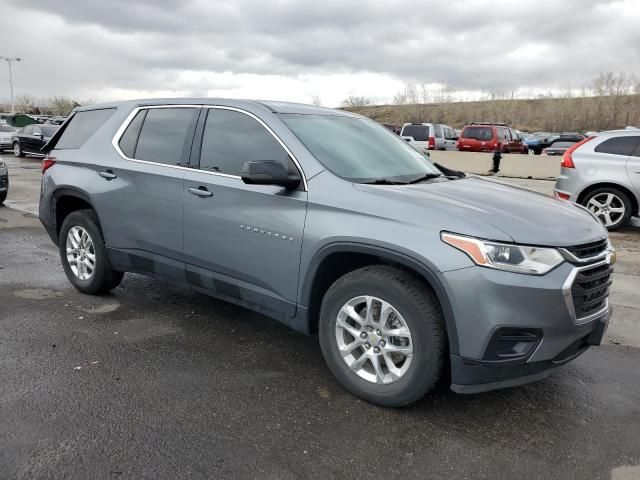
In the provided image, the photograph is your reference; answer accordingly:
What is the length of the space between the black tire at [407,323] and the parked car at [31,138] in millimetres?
23377

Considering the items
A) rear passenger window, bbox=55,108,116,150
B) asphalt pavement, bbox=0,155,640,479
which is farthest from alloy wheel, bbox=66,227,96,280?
rear passenger window, bbox=55,108,116,150

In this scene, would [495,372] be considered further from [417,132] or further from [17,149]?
[17,149]

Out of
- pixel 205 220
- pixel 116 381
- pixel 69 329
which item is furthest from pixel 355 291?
pixel 69 329

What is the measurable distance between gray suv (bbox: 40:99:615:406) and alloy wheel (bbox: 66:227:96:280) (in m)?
0.15

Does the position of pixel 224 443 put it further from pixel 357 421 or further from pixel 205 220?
pixel 205 220

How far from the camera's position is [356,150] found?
12.5 feet

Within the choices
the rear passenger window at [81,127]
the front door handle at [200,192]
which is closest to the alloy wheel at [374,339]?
the front door handle at [200,192]

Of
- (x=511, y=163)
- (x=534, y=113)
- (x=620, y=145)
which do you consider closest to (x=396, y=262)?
(x=620, y=145)

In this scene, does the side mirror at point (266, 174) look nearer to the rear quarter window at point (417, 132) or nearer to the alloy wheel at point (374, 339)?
the alloy wheel at point (374, 339)

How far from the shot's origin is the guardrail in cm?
1535

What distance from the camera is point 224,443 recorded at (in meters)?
2.77

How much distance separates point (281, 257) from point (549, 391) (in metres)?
1.93

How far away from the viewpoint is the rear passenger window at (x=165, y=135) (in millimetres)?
4203

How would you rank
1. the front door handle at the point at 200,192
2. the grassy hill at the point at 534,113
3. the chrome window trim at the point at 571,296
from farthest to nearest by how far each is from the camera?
the grassy hill at the point at 534,113 → the front door handle at the point at 200,192 → the chrome window trim at the point at 571,296
